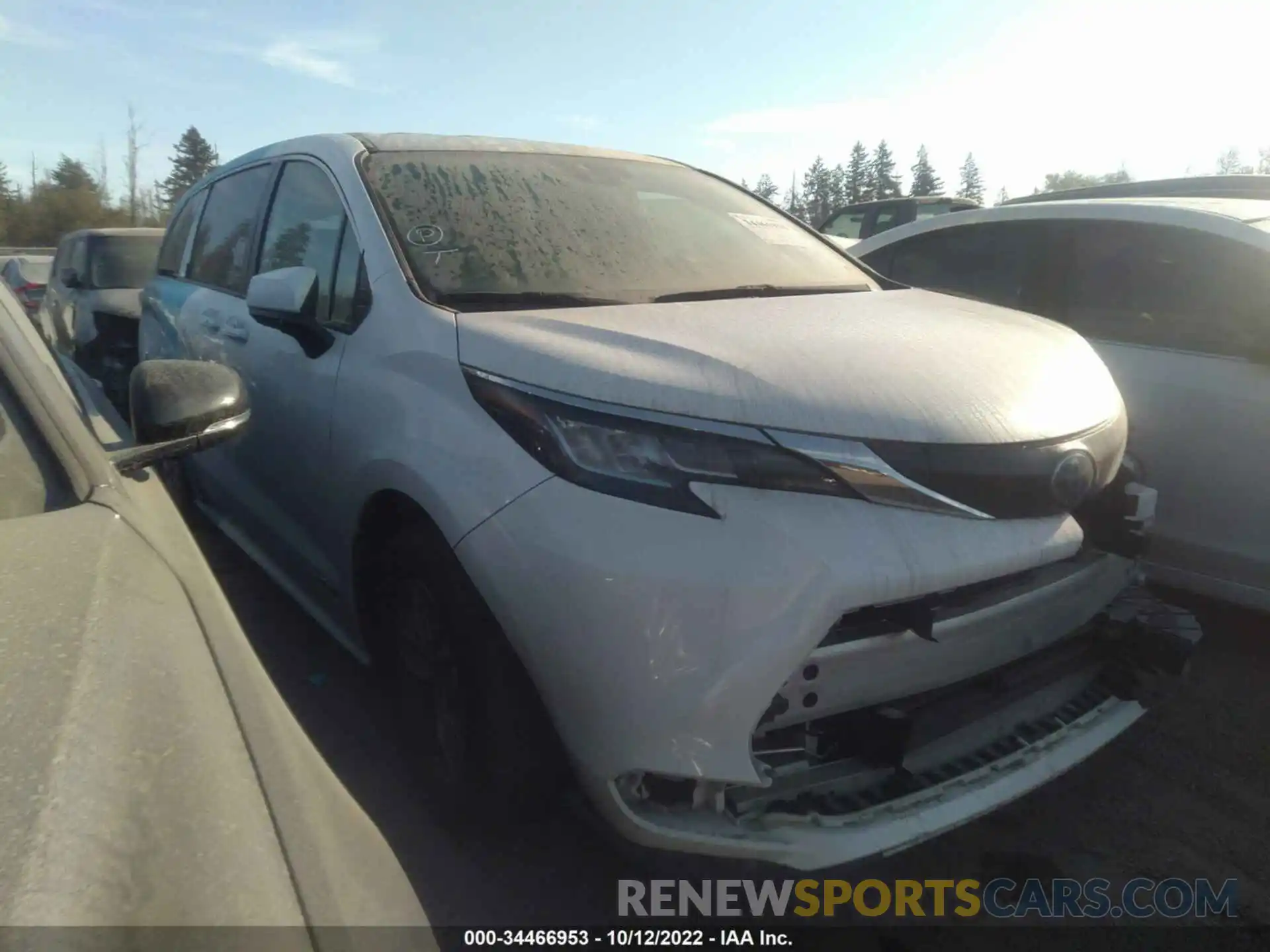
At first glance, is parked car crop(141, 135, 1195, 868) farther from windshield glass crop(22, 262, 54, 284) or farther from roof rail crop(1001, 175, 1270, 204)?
windshield glass crop(22, 262, 54, 284)

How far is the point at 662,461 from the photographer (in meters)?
1.88

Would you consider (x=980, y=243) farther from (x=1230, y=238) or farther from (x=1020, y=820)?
(x=1020, y=820)

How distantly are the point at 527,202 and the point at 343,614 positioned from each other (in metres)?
1.34

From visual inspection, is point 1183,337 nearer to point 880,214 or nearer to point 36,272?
point 880,214

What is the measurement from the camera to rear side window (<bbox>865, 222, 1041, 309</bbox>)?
14.3ft

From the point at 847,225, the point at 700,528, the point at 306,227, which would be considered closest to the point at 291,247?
the point at 306,227

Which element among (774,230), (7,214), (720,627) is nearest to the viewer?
(720,627)

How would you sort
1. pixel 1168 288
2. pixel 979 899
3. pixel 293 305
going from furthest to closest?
pixel 1168 288, pixel 293 305, pixel 979 899

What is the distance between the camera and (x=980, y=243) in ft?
15.0

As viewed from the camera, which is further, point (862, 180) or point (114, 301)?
point (862, 180)

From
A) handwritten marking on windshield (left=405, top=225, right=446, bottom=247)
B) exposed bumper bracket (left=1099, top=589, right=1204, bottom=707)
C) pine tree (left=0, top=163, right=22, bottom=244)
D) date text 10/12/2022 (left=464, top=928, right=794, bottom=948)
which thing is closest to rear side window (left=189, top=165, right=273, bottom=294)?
handwritten marking on windshield (left=405, top=225, right=446, bottom=247)

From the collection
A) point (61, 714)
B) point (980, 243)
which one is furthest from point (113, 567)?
point (980, 243)

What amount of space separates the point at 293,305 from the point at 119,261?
23.5 feet

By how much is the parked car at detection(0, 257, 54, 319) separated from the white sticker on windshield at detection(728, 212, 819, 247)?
33.4 feet
